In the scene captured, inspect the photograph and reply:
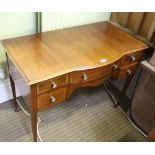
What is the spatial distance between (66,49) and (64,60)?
14 centimetres

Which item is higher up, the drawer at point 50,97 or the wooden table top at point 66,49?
the wooden table top at point 66,49

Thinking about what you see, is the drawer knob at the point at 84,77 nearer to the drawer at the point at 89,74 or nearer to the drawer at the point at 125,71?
the drawer at the point at 89,74

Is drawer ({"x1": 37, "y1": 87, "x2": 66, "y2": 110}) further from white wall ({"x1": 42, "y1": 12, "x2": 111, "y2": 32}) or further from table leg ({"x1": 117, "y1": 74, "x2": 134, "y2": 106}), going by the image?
table leg ({"x1": 117, "y1": 74, "x2": 134, "y2": 106})

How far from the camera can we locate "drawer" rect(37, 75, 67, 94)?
39.8 inches

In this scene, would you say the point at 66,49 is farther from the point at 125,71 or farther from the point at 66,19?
the point at 125,71

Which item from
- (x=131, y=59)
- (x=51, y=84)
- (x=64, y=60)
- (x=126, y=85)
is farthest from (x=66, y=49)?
(x=126, y=85)

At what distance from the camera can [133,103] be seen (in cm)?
161

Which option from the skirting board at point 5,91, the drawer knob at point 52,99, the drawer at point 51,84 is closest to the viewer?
the drawer at point 51,84

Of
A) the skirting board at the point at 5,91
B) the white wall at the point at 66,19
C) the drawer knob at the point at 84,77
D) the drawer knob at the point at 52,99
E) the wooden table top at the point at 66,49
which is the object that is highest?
the white wall at the point at 66,19

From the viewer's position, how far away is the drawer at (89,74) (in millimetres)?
1106

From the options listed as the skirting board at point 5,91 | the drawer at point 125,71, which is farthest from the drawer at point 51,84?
the skirting board at point 5,91

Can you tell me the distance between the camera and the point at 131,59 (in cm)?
137

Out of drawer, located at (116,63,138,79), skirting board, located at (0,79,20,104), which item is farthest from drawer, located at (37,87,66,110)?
skirting board, located at (0,79,20,104)
